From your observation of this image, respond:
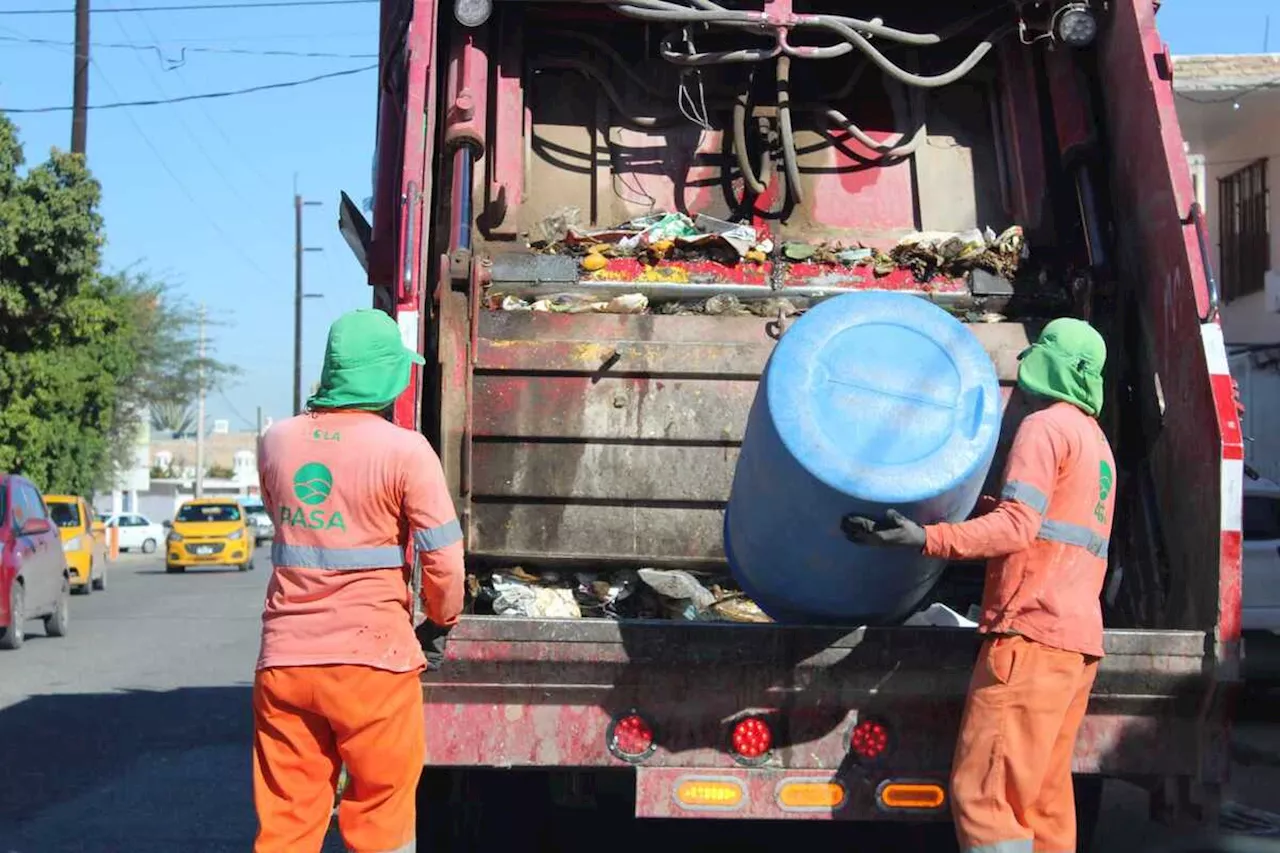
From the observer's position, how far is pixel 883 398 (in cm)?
381

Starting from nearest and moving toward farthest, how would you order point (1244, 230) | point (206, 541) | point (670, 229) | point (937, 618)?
1. point (937, 618)
2. point (670, 229)
3. point (1244, 230)
4. point (206, 541)

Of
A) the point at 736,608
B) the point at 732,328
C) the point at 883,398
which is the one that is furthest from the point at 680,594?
the point at 883,398

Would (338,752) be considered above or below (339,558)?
below

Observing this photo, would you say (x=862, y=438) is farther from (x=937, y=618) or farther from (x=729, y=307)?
(x=729, y=307)

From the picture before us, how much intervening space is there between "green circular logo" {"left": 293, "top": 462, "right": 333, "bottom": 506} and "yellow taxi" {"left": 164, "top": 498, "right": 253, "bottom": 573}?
27137 mm

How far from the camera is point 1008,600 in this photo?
3900 millimetres

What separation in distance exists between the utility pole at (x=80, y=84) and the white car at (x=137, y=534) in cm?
1883

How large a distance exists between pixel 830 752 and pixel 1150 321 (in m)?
1.58

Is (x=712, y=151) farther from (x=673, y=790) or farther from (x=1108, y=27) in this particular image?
(x=673, y=790)

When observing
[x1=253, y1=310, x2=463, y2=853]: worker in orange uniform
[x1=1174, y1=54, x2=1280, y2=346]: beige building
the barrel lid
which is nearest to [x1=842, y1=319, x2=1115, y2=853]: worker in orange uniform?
the barrel lid

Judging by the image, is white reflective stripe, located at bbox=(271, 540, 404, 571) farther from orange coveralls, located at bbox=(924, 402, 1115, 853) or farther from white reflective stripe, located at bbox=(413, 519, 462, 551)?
orange coveralls, located at bbox=(924, 402, 1115, 853)

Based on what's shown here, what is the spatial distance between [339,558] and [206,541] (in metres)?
27.3

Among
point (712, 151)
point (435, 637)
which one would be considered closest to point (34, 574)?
point (712, 151)

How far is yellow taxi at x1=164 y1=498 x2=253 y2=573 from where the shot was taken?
29.9 metres
